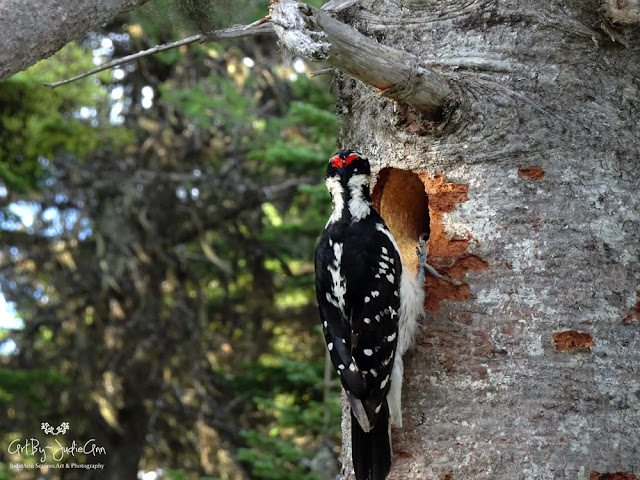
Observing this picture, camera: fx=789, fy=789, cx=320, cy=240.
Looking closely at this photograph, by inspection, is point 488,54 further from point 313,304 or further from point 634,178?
point 313,304

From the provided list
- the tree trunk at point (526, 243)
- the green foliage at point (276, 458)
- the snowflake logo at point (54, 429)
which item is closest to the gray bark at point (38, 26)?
the tree trunk at point (526, 243)

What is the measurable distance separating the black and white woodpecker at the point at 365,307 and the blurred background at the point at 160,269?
12.8 ft

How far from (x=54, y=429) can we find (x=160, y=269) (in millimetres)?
2010

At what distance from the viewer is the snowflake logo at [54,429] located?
26.3ft

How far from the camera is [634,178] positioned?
123 inches

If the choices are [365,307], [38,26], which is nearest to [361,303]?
[365,307]

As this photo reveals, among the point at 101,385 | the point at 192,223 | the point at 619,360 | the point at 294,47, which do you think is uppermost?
the point at 294,47

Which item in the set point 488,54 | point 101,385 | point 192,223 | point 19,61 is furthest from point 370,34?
point 101,385

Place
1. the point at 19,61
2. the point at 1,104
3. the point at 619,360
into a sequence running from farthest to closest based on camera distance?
the point at 1,104, the point at 619,360, the point at 19,61

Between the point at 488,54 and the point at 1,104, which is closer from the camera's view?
the point at 488,54

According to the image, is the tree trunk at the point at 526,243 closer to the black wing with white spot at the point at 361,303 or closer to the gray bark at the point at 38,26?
the black wing with white spot at the point at 361,303

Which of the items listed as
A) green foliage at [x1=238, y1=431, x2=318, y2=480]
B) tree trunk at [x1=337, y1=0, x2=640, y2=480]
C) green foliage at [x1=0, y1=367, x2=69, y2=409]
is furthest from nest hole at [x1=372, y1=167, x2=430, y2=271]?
green foliage at [x1=0, y1=367, x2=69, y2=409]

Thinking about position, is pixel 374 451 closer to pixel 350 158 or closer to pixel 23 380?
pixel 350 158

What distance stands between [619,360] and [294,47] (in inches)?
64.5
